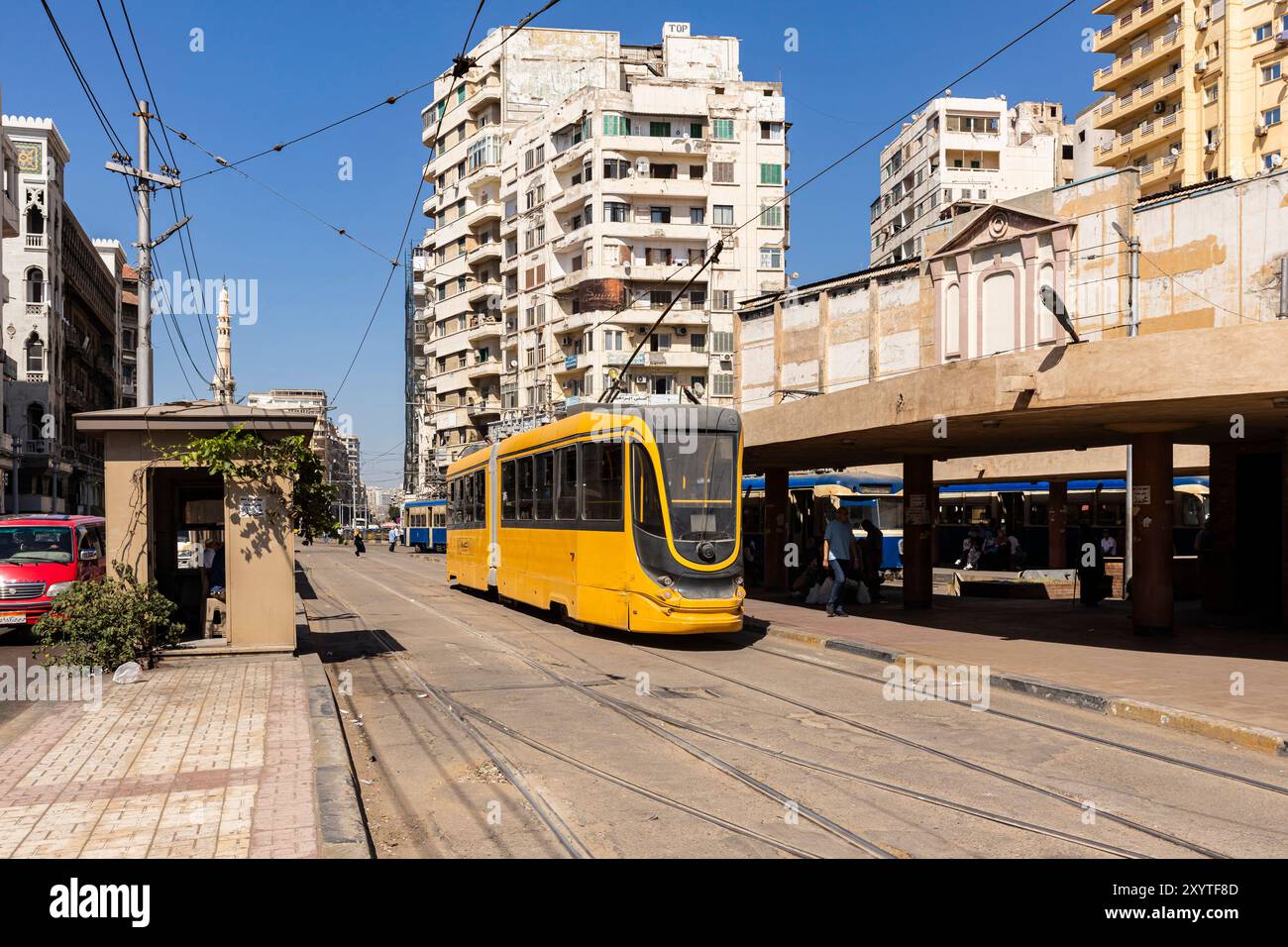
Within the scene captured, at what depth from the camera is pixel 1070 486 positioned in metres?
37.8

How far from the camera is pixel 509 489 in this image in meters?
21.3

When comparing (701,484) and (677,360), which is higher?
(677,360)

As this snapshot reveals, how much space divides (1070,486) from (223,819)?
118 feet

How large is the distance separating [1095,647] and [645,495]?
6746 millimetres

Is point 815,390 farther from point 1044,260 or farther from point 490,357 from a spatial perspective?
point 490,357

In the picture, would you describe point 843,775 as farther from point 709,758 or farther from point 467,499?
point 467,499

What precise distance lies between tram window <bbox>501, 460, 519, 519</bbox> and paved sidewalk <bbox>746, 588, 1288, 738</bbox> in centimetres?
505

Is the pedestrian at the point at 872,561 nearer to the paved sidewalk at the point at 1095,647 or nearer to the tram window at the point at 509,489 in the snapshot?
the paved sidewalk at the point at 1095,647

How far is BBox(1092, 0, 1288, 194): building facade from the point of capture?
55125 millimetres

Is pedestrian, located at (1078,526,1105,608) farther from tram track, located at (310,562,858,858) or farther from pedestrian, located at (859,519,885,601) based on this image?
tram track, located at (310,562,858,858)

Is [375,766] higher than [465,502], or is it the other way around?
[465,502]

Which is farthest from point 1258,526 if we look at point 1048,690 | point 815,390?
point 815,390

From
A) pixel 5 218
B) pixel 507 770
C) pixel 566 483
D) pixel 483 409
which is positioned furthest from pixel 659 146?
pixel 507 770

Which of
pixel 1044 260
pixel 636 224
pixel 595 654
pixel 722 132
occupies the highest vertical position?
pixel 722 132
